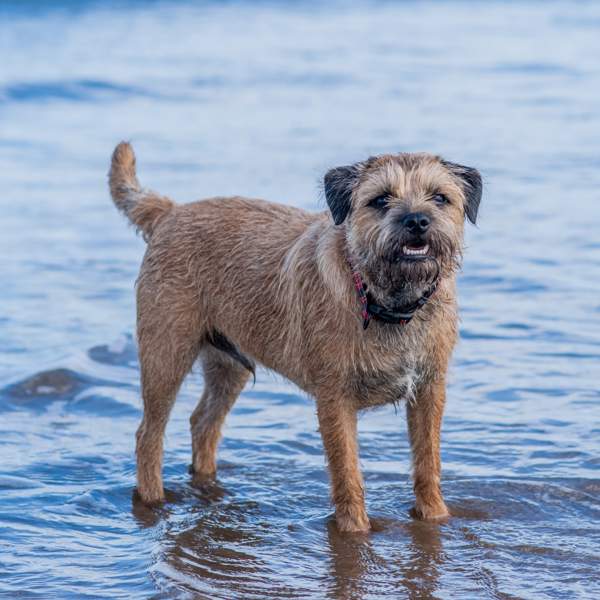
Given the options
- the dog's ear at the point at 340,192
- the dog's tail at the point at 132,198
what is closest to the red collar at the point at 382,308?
the dog's ear at the point at 340,192

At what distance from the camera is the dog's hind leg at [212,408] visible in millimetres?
6895

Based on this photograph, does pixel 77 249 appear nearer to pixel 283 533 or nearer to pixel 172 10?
pixel 283 533

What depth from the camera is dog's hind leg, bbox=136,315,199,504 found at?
21.2ft

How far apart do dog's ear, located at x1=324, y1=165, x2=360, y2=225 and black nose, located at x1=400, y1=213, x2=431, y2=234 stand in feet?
1.23

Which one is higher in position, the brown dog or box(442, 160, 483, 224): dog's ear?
box(442, 160, 483, 224): dog's ear

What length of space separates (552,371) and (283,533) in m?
2.73

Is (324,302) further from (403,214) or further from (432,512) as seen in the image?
(432,512)

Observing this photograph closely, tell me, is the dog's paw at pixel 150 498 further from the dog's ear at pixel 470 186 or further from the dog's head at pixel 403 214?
the dog's ear at pixel 470 186

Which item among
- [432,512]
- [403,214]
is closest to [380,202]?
[403,214]

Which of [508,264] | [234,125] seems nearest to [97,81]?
[234,125]

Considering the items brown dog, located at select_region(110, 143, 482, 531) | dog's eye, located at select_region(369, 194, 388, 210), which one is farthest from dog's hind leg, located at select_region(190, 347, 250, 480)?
dog's eye, located at select_region(369, 194, 388, 210)

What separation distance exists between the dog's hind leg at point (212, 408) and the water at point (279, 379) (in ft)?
0.42

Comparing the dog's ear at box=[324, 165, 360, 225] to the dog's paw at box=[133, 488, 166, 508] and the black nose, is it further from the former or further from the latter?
the dog's paw at box=[133, 488, 166, 508]

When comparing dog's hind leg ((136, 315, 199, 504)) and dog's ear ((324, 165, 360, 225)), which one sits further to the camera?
dog's hind leg ((136, 315, 199, 504))
